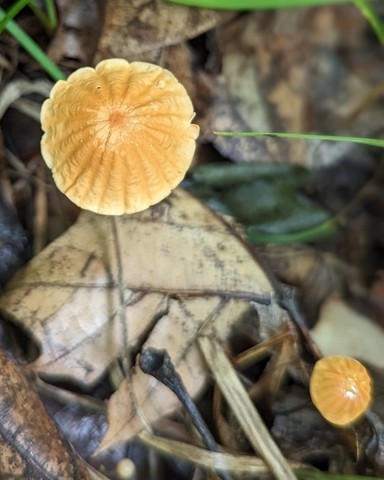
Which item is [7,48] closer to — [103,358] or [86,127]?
[86,127]

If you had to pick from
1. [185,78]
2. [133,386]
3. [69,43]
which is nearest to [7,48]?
[69,43]

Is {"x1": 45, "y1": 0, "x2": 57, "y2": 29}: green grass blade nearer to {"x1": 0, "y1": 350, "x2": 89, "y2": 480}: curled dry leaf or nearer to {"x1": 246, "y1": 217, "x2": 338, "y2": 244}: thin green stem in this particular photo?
{"x1": 246, "y1": 217, "x2": 338, "y2": 244}: thin green stem

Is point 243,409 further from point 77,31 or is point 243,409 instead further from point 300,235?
point 77,31

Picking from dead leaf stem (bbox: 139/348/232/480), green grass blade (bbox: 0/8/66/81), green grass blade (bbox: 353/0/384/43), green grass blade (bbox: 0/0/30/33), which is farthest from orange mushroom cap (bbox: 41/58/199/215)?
green grass blade (bbox: 353/0/384/43)

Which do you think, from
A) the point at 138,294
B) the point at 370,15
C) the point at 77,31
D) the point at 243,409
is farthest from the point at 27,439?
the point at 370,15

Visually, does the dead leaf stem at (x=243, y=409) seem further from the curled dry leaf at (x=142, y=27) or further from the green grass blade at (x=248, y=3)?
the green grass blade at (x=248, y=3)

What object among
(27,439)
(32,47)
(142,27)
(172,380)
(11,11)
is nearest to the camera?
(27,439)

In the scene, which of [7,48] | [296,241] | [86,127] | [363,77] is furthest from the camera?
[363,77]
